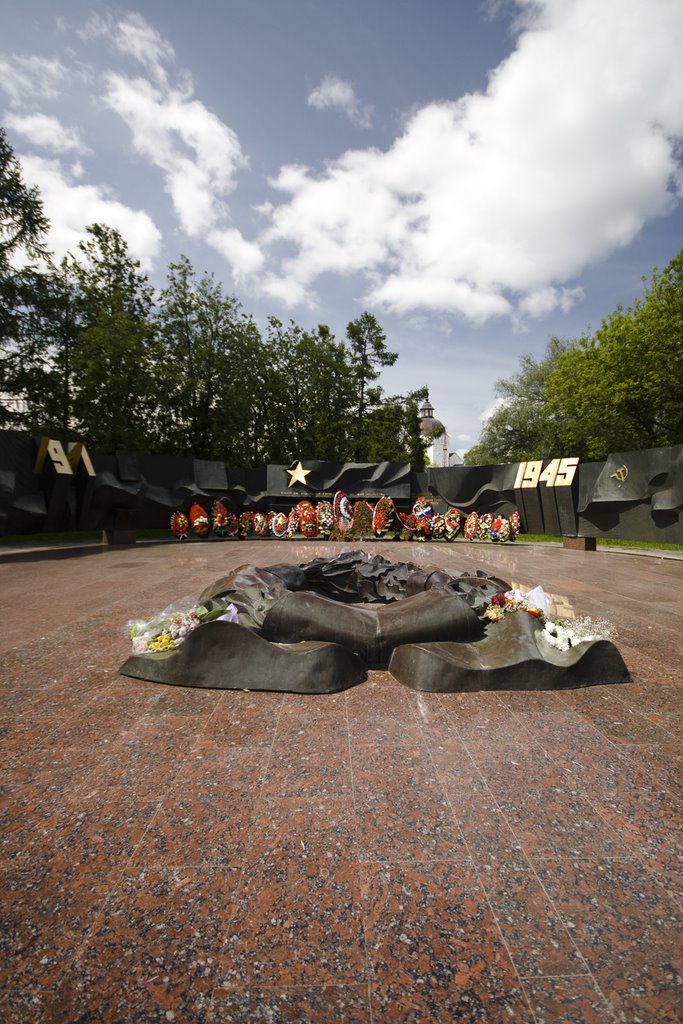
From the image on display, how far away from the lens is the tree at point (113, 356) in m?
21.5

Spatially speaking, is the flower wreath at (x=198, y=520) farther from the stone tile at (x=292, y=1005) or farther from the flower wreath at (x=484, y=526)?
the stone tile at (x=292, y=1005)

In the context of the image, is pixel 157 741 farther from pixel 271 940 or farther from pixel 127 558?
pixel 127 558

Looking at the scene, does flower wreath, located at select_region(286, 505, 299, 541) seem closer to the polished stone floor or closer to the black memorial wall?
the black memorial wall

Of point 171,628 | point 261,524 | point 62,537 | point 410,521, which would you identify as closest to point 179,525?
point 261,524

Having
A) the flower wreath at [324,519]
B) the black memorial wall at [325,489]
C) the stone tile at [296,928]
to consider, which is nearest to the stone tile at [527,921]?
the stone tile at [296,928]

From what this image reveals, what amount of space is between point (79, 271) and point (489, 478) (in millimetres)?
23192

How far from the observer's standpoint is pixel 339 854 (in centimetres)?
205

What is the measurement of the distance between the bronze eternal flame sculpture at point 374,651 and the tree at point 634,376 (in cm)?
2532

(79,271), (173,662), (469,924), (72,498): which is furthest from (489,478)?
(79,271)

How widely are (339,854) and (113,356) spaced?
23823 millimetres

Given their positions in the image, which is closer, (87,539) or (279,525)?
(87,539)

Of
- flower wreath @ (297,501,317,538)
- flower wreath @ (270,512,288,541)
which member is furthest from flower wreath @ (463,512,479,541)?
flower wreath @ (270,512,288,541)

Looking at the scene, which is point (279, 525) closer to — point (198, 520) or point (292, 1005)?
point (198, 520)

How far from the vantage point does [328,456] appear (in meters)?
31.4
